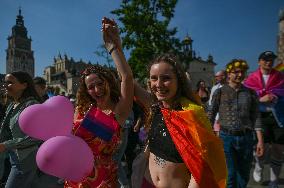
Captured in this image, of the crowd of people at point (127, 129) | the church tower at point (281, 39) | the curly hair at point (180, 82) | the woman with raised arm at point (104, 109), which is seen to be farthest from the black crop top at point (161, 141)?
the church tower at point (281, 39)

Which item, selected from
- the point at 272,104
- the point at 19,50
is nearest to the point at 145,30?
the point at 272,104

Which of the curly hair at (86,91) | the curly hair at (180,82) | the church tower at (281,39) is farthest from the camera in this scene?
the church tower at (281,39)

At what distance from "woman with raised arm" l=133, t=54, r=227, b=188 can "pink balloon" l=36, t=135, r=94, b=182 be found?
1.54 feet

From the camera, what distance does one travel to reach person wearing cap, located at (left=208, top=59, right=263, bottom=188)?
16.6ft

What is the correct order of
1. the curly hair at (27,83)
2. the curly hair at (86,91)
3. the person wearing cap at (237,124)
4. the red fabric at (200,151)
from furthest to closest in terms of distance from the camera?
the person wearing cap at (237,124), the curly hair at (27,83), the curly hair at (86,91), the red fabric at (200,151)

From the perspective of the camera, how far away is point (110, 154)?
9.46 feet

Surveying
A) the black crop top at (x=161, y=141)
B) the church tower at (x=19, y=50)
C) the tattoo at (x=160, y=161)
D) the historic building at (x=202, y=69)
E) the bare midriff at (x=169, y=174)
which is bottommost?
the bare midriff at (x=169, y=174)

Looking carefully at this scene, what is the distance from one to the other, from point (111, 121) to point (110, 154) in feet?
0.84

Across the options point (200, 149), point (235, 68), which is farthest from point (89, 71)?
point (235, 68)

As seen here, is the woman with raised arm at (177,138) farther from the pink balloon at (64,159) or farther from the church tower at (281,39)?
the church tower at (281,39)

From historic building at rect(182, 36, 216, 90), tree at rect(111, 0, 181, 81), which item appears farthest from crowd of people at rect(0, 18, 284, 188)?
historic building at rect(182, 36, 216, 90)

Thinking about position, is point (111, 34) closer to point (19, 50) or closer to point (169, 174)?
point (169, 174)

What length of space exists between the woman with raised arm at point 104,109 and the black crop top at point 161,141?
36 cm

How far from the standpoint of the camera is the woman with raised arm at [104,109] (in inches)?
110
